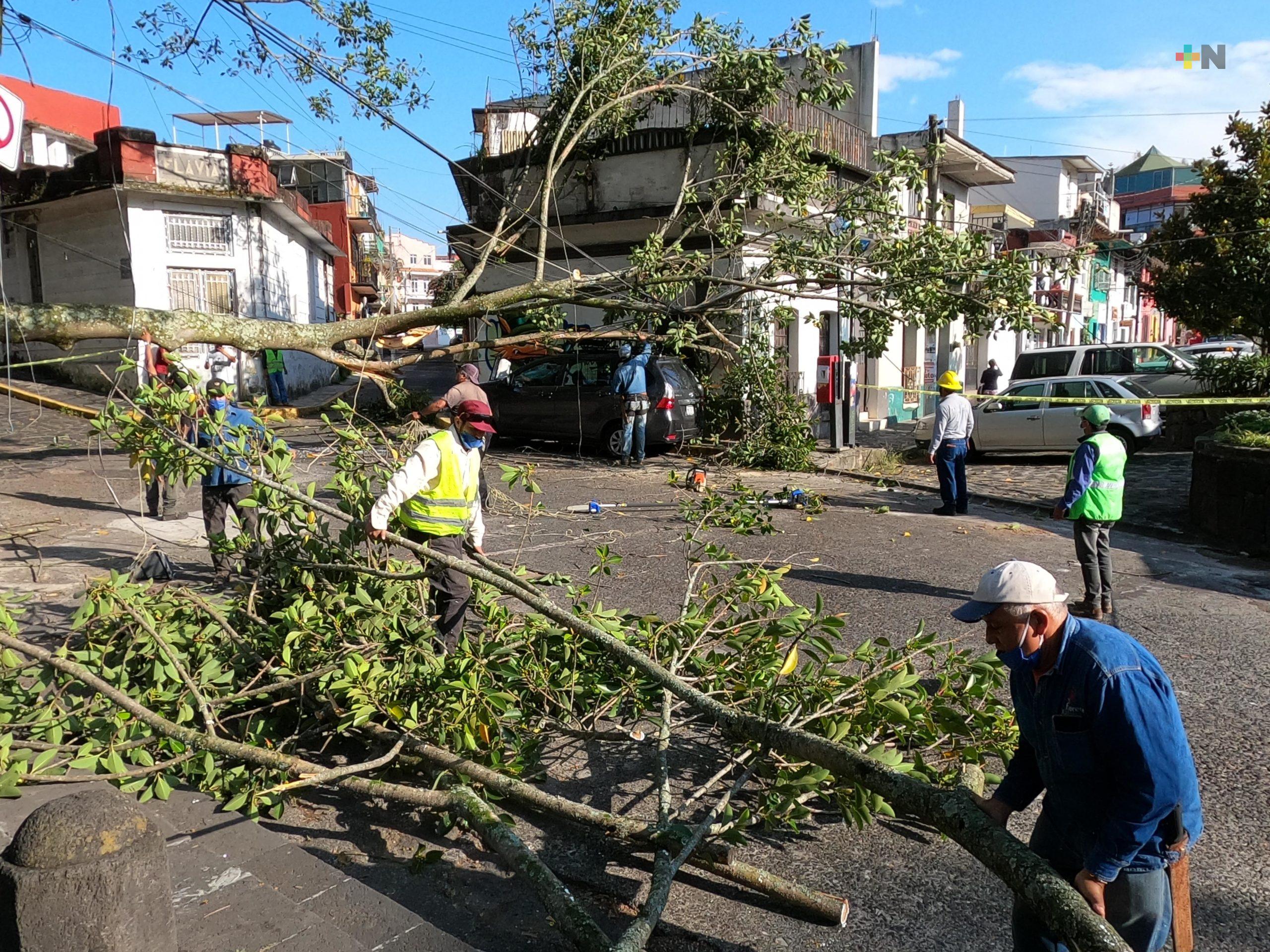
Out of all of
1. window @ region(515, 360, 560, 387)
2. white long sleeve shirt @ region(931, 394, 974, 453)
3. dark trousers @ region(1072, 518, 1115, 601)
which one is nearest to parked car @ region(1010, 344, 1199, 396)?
white long sleeve shirt @ region(931, 394, 974, 453)

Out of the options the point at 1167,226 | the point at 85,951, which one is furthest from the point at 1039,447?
the point at 85,951

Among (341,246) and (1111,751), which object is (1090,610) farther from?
(341,246)

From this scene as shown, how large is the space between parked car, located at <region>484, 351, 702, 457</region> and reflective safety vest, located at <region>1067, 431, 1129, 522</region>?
28.6 feet

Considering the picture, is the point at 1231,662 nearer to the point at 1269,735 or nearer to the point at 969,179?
the point at 1269,735

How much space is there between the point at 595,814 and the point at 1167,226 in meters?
18.0

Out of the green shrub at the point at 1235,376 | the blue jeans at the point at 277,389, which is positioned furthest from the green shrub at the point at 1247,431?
the blue jeans at the point at 277,389

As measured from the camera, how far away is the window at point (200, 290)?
2141cm

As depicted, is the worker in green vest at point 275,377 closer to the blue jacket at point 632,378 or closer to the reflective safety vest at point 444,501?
the blue jacket at point 632,378

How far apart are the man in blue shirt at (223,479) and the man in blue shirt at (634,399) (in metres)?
7.36

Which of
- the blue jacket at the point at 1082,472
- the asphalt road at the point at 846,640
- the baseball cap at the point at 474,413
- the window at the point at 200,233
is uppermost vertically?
the window at the point at 200,233

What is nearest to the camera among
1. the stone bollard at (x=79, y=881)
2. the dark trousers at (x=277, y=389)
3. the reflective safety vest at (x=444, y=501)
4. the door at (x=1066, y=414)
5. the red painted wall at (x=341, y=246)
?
the stone bollard at (x=79, y=881)

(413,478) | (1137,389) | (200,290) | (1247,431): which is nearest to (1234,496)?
(1247,431)

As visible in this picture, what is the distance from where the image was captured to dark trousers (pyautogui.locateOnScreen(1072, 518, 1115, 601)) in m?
6.91

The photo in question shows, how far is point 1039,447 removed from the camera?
1580 cm
